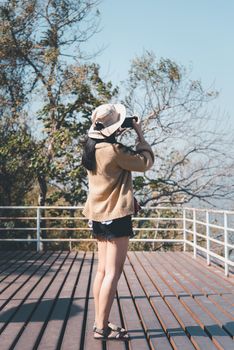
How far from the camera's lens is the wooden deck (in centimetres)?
262

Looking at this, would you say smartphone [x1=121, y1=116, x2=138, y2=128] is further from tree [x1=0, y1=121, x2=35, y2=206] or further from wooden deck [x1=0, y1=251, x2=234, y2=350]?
tree [x1=0, y1=121, x2=35, y2=206]

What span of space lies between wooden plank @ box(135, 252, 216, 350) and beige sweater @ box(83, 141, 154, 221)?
875 millimetres

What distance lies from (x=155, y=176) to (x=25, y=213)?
10.6 ft

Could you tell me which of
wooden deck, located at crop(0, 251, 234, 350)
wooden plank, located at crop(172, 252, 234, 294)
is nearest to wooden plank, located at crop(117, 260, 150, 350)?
wooden deck, located at crop(0, 251, 234, 350)

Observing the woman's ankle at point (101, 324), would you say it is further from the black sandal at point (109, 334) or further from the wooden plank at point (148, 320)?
the wooden plank at point (148, 320)

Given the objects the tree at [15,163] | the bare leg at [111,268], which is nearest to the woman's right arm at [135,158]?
the bare leg at [111,268]

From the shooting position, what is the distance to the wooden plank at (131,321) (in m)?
2.55

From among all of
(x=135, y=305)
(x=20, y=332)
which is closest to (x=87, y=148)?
(x=20, y=332)

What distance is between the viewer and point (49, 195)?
10.9m

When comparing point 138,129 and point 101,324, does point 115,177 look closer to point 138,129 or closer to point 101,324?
point 138,129

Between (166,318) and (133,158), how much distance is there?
134 cm

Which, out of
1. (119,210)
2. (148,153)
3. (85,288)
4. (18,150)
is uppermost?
(18,150)

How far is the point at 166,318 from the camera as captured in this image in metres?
3.14

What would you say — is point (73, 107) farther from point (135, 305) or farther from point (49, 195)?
point (135, 305)
